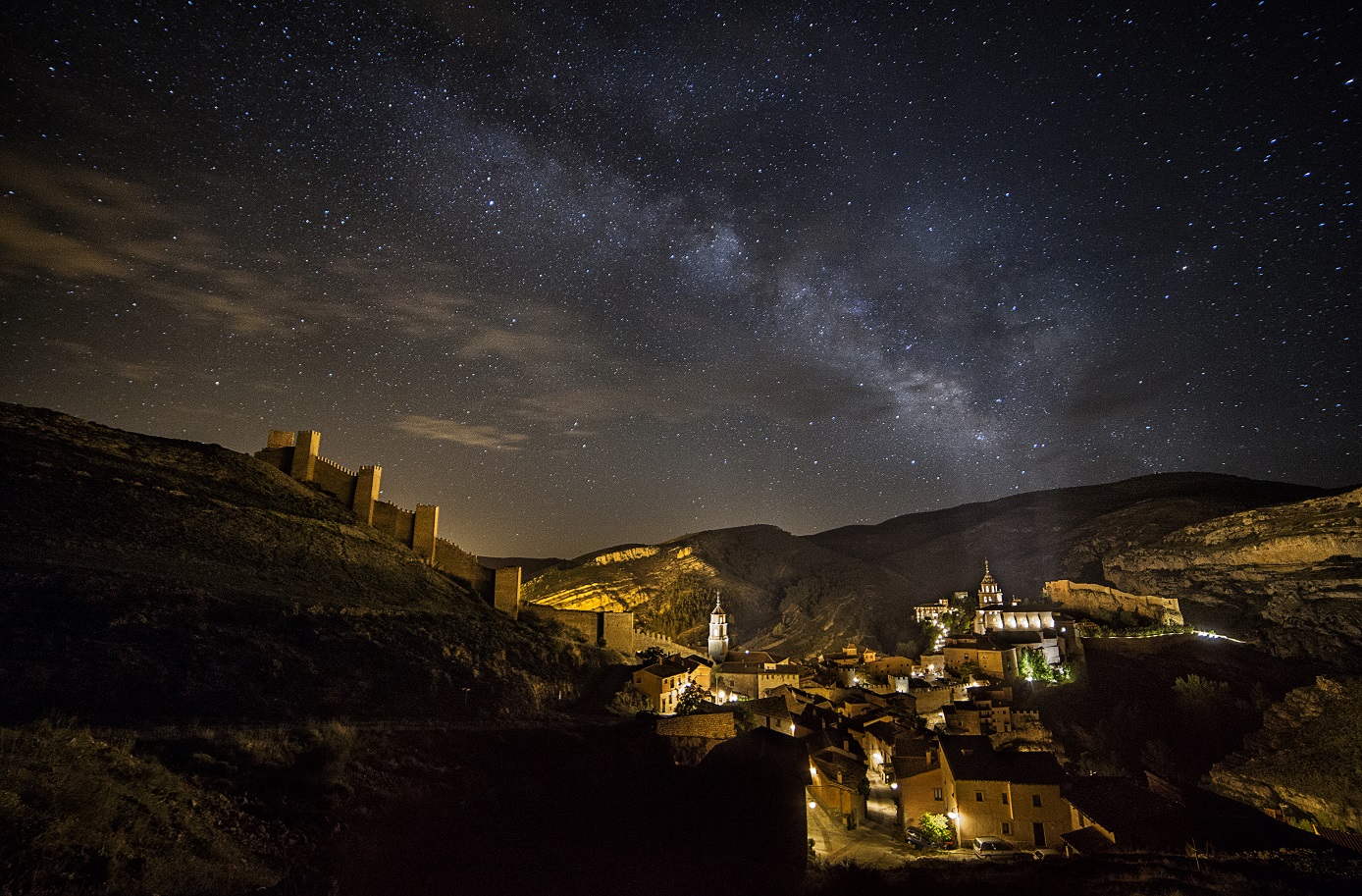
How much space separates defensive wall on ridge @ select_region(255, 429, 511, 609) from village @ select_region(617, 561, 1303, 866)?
10.4 metres

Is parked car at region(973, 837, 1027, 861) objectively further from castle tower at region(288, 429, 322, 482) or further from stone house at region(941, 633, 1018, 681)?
castle tower at region(288, 429, 322, 482)

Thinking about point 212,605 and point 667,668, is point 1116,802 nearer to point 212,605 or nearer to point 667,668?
point 667,668

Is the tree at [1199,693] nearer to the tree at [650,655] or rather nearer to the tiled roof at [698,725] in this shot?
the tree at [650,655]

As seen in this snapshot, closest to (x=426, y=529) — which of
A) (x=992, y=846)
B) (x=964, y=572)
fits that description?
(x=992, y=846)

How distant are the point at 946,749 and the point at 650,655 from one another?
804 inches

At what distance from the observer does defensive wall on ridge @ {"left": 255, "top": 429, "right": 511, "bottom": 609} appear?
3170 cm

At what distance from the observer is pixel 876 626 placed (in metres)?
97.7

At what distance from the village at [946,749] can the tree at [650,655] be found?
0.28 metres

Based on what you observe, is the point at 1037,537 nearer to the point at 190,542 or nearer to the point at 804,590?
the point at 804,590

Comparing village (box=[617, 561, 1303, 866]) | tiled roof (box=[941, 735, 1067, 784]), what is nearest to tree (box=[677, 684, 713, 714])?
village (box=[617, 561, 1303, 866])

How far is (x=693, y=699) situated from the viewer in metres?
35.2

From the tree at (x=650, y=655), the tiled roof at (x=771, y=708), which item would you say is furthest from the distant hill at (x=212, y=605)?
the tiled roof at (x=771, y=708)

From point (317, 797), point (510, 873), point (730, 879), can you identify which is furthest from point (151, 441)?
point (730, 879)

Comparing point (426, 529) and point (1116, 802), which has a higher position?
point (426, 529)
